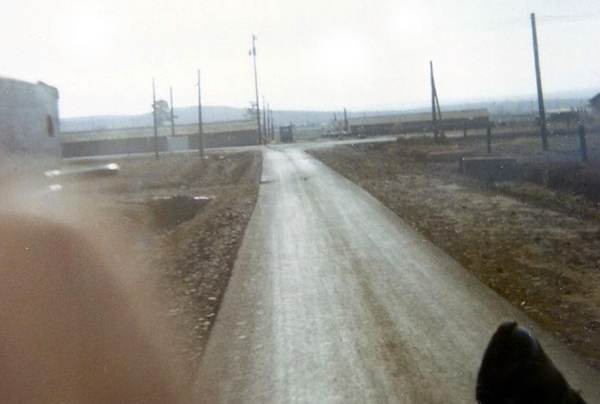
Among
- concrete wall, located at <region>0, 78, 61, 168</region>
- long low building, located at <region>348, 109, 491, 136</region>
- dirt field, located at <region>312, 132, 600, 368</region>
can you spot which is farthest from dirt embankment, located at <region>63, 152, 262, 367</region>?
long low building, located at <region>348, 109, 491, 136</region>

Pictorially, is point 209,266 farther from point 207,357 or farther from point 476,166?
point 476,166

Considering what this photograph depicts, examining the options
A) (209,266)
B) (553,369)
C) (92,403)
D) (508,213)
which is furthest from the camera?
(508,213)

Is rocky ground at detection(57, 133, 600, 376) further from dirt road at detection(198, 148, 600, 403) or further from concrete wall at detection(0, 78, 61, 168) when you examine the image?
concrete wall at detection(0, 78, 61, 168)

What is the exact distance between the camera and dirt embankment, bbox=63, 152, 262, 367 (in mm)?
9023

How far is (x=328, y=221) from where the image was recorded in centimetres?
1684

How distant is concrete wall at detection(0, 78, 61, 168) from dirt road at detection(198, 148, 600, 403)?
14.9ft

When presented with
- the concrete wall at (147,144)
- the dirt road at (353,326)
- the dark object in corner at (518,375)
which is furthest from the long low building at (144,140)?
the dark object in corner at (518,375)

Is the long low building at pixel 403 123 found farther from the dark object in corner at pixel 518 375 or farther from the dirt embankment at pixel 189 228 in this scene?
the dark object in corner at pixel 518 375

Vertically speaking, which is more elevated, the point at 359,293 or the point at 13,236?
the point at 13,236

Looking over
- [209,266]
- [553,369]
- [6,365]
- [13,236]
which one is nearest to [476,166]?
[209,266]

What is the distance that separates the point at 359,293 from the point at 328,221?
24.6 feet

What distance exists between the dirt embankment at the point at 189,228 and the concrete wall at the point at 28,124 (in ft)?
6.75

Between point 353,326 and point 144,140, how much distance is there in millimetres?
83509

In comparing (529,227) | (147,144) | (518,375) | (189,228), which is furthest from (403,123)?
(518,375)
